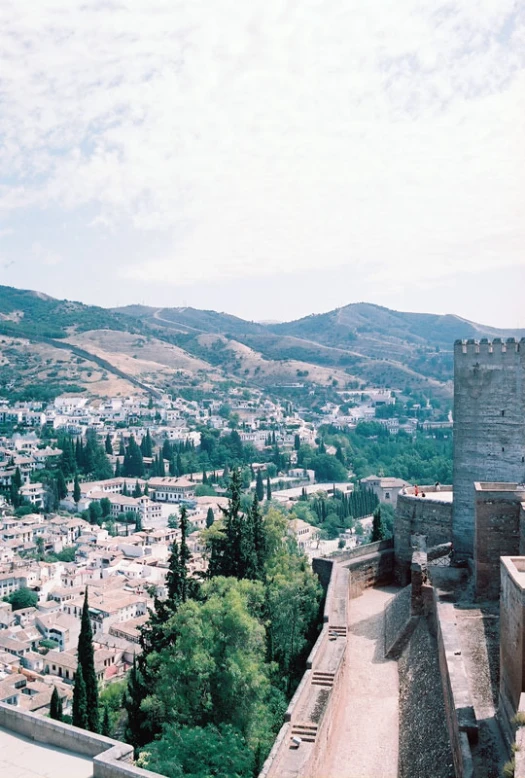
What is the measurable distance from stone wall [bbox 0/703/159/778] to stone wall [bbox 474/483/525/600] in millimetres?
6822

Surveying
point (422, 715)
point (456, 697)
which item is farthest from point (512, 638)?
point (422, 715)

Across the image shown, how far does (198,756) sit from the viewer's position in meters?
9.66

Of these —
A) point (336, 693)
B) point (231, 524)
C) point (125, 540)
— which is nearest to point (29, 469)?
point (125, 540)

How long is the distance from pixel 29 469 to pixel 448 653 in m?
59.0

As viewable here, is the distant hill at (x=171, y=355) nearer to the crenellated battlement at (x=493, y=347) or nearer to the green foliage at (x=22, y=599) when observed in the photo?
the green foliage at (x=22, y=599)

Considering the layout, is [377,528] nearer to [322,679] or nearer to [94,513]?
[322,679]

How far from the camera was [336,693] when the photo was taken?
33.7 feet

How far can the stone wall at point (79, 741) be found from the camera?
5.67 metres

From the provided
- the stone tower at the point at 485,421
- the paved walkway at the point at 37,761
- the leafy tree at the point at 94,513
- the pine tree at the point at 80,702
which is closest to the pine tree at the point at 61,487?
the leafy tree at the point at 94,513

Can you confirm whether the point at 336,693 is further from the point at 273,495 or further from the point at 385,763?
the point at 273,495

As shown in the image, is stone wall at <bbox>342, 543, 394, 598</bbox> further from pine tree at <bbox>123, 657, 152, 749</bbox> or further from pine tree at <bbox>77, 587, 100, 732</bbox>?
pine tree at <bbox>77, 587, 100, 732</bbox>

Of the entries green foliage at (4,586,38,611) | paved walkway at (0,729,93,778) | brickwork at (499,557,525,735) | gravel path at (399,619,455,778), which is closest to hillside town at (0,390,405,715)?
green foliage at (4,586,38,611)

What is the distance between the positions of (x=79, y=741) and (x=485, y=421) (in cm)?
998

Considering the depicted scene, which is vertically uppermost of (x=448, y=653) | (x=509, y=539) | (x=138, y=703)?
(x=509, y=539)
